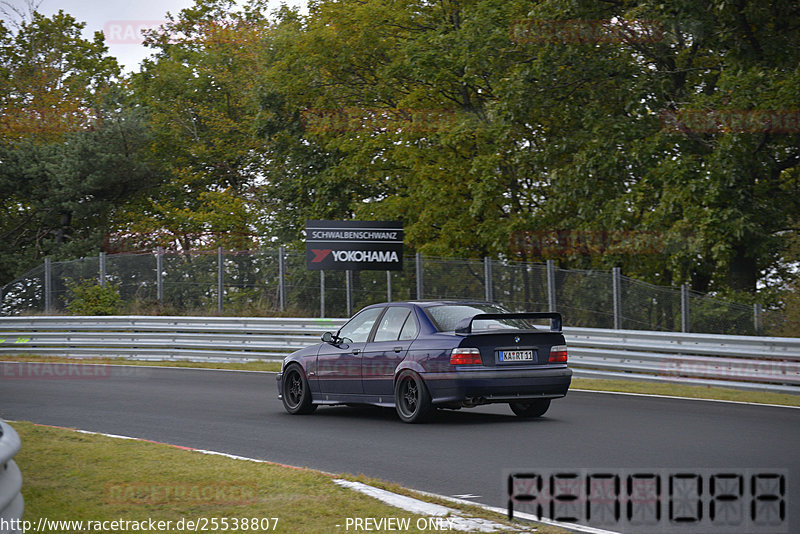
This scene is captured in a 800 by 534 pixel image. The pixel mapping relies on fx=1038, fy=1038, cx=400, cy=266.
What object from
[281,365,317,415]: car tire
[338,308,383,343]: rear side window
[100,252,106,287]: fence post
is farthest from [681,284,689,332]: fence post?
[100,252,106,287]: fence post

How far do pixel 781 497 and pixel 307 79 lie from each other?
3037cm

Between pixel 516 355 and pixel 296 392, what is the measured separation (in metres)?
3.40

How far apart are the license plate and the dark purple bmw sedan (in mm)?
12

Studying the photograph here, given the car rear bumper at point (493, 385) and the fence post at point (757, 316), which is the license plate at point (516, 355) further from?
the fence post at point (757, 316)

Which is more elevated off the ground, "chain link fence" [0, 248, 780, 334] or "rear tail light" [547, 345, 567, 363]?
"chain link fence" [0, 248, 780, 334]

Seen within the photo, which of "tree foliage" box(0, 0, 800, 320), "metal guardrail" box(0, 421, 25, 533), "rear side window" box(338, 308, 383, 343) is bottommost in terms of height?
"metal guardrail" box(0, 421, 25, 533)

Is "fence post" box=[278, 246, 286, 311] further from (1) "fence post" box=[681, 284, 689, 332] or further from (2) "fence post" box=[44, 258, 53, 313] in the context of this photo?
(1) "fence post" box=[681, 284, 689, 332]

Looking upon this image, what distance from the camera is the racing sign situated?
25.1 metres

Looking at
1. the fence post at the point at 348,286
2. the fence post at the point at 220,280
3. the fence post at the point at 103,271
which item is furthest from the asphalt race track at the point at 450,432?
the fence post at the point at 103,271

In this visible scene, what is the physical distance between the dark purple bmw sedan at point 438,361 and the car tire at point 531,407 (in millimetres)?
13

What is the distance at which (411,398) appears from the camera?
12.5m

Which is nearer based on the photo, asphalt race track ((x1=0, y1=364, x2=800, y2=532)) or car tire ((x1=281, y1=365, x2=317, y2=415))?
asphalt race track ((x1=0, y1=364, x2=800, y2=532))

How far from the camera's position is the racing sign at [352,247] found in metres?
25.1

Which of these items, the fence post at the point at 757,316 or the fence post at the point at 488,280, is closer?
the fence post at the point at 757,316
